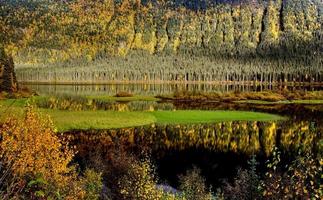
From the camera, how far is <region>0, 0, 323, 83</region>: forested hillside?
144 metres

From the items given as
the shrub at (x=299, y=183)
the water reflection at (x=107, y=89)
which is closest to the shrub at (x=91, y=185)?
the shrub at (x=299, y=183)

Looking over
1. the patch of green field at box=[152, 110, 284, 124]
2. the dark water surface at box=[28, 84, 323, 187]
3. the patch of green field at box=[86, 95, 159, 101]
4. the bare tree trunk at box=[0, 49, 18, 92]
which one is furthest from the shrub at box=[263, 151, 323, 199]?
the patch of green field at box=[86, 95, 159, 101]

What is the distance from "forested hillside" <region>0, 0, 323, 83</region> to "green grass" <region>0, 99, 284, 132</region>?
50415 mm

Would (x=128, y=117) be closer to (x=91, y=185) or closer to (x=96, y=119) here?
(x=96, y=119)

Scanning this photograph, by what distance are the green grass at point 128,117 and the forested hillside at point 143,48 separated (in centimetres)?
5042

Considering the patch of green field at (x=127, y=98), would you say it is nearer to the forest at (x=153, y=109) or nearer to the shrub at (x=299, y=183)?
the forest at (x=153, y=109)

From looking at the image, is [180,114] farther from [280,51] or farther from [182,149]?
[280,51]

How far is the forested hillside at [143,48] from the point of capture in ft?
472

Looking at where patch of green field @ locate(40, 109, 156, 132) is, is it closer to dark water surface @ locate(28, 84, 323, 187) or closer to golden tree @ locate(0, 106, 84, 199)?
dark water surface @ locate(28, 84, 323, 187)

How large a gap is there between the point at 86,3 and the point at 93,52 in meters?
28.1

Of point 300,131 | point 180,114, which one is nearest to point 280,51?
point 180,114

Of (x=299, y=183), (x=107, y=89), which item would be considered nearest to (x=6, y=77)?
(x=107, y=89)

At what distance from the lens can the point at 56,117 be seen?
57000 millimetres

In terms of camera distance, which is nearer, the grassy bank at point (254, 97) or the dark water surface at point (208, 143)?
the dark water surface at point (208, 143)
